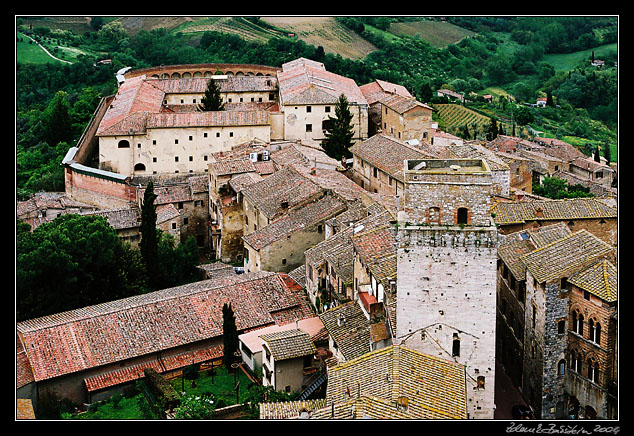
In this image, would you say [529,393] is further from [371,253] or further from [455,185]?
[455,185]

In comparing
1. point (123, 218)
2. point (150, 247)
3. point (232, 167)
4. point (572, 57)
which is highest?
point (572, 57)

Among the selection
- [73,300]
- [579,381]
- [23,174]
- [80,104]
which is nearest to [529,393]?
[579,381]

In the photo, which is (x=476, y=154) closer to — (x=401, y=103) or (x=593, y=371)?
(x=401, y=103)

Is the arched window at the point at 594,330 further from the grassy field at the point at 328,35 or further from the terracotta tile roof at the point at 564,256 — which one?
the grassy field at the point at 328,35

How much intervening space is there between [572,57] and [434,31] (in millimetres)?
20191

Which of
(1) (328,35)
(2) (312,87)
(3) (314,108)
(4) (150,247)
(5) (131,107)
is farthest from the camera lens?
(1) (328,35)

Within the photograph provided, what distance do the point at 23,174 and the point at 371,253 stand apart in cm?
4091

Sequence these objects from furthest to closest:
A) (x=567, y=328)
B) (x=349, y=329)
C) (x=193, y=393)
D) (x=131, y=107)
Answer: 1. (x=131, y=107)
2. (x=193, y=393)
3. (x=349, y=329)
4. (x=567, y=328)

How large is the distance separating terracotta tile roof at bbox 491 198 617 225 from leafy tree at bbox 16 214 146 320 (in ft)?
53.1

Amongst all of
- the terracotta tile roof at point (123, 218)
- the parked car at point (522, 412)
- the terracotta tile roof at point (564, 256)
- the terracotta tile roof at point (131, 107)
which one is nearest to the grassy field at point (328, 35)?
the terracotta tile roof at point (131, 107)

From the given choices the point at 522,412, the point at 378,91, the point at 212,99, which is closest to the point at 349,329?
the point at 522,412

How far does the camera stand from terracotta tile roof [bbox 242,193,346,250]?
133 ft

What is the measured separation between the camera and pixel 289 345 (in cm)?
3077

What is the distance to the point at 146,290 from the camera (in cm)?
4084
